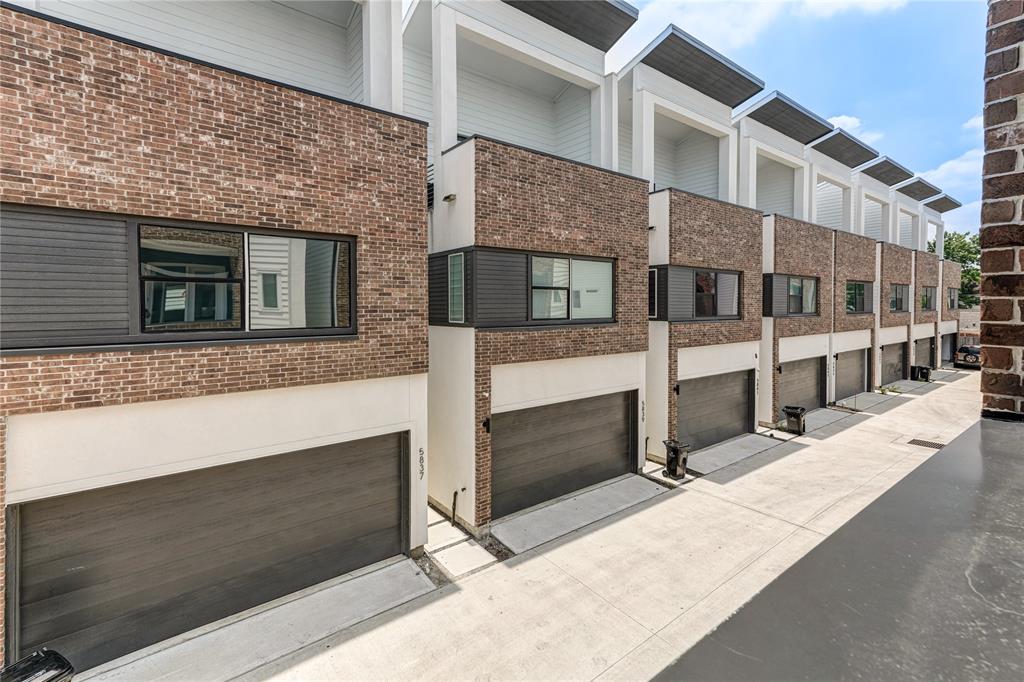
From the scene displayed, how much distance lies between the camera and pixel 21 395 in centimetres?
514

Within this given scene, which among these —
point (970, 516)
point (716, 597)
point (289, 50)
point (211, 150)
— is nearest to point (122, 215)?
point (211, 150)

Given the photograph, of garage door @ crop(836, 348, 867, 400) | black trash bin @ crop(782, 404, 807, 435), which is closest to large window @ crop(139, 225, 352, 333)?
black trash bin @ crop(782, 404, 807, 435)

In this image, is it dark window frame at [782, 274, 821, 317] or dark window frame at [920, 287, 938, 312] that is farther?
dark window frame at [920, 287, 938, 312]

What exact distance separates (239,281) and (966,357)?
41790 mm

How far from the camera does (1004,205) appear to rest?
1.53 meters

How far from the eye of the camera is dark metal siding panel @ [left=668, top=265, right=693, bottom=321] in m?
12.5

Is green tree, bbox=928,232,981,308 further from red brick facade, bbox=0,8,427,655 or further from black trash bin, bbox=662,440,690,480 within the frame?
red brick facade, bbox=0,8,427,655

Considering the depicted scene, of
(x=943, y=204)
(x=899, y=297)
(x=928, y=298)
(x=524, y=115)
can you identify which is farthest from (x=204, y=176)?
(x=943, y=204)

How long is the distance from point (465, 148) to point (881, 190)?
26984 mm

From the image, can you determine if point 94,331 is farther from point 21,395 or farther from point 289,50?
point 289,50

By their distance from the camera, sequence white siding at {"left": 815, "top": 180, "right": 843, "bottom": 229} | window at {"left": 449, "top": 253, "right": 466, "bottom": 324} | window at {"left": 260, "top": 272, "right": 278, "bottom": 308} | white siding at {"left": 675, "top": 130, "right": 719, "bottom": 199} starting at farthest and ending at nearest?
white siding at {"left": 815, "top": 180, "right": 843, "bottom": 229} → white siding at {"left": 675, "top": 130, "right": 719, "bottom": 199} → window at {"left": 449, "top": 253, "right": 466, "bottom": 324} → window at {"left": 260, "top": 272, "right": 278, "bottom": 308}

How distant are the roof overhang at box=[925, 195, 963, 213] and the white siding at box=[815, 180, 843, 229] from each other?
12936 millimetres

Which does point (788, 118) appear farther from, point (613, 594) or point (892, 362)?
point (613, 594)

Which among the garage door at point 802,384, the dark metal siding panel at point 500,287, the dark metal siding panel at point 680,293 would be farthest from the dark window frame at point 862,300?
the dark metal siding panel at point 500,287
